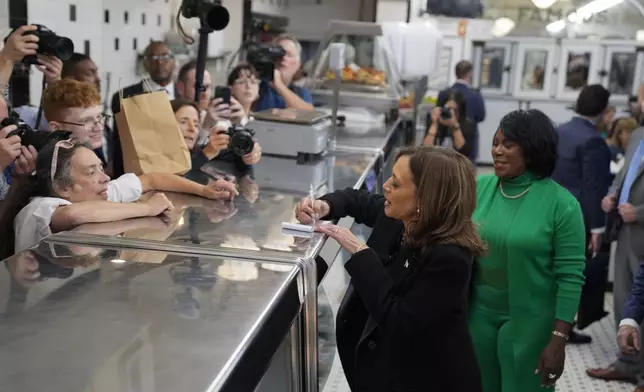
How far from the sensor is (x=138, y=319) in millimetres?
1133

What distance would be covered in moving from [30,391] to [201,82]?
6.76 ft

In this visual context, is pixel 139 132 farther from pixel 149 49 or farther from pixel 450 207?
pixel 149 49

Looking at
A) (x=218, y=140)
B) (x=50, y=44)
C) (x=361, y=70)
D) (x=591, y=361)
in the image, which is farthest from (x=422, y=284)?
(x=361, y=70)

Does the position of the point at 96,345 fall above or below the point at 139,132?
below

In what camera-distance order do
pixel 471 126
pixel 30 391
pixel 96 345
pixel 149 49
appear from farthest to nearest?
pixel 471 126 → pixel 149 49 → pixel 96 345 → pixel 30 391

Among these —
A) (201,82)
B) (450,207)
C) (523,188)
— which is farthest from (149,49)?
(450,207)

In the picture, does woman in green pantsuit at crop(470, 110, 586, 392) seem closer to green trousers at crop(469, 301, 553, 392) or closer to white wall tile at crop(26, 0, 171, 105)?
green trousers at crop(469, 301, 553, 392)

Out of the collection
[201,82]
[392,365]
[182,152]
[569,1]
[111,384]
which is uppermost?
[569,1]

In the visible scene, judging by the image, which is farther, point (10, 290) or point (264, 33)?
point (264, 33)

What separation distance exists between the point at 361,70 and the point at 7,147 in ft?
10.5

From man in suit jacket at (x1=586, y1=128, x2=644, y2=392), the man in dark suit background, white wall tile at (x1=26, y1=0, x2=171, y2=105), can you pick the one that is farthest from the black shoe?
white wall tile at (x1=26, y1=0, x2=171, y2=105)

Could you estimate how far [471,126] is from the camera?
4.97 meters

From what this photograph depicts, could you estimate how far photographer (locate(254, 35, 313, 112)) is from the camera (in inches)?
143

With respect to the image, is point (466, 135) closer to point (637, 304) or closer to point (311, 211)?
point (637, 304)
